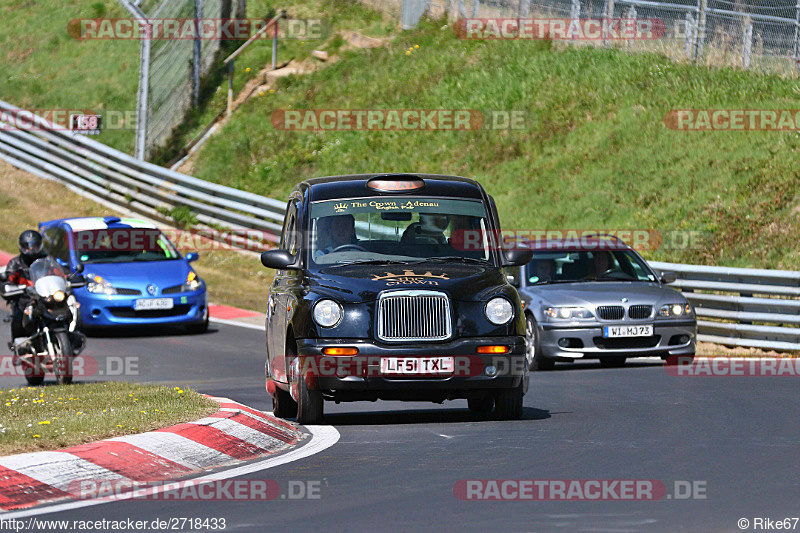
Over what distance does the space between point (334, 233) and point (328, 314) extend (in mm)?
1153

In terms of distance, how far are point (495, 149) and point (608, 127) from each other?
108 inches

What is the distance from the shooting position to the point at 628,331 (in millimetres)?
17125

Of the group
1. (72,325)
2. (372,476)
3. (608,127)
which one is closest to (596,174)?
(608,127)

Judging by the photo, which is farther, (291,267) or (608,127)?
(608,127)

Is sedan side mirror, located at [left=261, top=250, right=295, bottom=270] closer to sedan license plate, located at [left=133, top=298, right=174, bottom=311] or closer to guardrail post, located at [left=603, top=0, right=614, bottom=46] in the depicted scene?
sedan license plate, located at [left=133, top=298, right=174, bottom=311]

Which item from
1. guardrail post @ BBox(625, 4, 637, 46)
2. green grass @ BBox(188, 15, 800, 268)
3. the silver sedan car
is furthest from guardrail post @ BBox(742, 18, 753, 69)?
the silver sedan car

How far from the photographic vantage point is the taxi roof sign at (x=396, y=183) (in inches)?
491

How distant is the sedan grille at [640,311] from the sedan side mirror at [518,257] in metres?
5.25

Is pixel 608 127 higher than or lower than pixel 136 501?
higher

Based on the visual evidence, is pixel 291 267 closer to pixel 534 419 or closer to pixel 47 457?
pixel 534 419

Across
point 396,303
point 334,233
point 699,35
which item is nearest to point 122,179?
point 699,35

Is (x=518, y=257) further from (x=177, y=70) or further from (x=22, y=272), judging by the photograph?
(x=177, y=70)

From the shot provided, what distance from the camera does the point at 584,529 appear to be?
695 cm

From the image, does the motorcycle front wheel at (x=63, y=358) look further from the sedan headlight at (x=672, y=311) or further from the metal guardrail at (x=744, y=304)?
the metal guardrail at (x=744, y=304)
